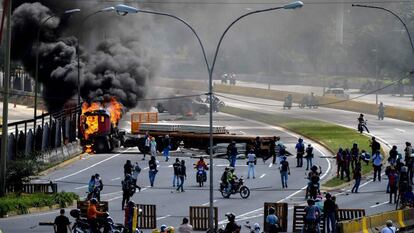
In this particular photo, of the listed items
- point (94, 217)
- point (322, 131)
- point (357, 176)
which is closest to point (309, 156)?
point (357, 176)

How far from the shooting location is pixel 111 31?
288 ft

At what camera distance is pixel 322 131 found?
248 feet

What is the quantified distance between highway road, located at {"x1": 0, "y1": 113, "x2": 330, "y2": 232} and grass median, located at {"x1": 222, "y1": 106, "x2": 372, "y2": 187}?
1.58m

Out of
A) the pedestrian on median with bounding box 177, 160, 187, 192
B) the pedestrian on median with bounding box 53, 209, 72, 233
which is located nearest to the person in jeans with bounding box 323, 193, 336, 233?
the pedestrian on median with bounding box 53, 209, 72, 233

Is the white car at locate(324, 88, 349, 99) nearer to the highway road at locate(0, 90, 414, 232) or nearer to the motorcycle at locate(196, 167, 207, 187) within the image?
the highway road at locate(0, 90, 414, 232)

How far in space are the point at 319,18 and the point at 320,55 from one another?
12038 millimetres

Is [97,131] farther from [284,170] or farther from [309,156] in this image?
[284,170]

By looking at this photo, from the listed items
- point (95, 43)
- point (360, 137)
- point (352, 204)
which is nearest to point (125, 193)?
point (352, 204)

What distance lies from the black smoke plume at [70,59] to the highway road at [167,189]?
42.0ft

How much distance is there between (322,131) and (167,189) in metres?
28.9

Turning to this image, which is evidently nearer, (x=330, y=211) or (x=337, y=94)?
(x=330, y=211)

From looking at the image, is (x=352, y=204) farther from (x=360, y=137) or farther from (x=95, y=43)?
(x=95, y=43)

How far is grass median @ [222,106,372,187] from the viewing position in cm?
6406

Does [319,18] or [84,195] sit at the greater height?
[319,18]
